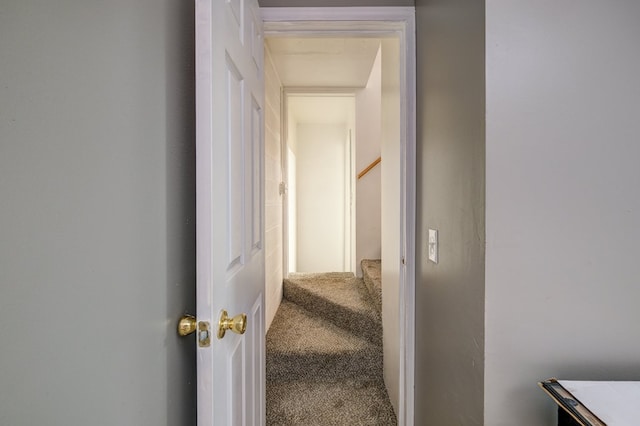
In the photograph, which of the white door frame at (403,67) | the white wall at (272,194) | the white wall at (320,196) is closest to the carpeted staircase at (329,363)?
the white wall at (272,194)

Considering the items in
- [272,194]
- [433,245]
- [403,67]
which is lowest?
[433,245]

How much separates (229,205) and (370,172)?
2497 mm

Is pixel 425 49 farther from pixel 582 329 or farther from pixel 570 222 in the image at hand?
pixel 582 329

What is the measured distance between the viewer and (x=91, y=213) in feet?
1.64

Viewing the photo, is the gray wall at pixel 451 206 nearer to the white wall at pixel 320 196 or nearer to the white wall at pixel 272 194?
the white wall at pixel 272 194

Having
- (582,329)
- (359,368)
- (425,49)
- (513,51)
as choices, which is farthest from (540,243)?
(359,368)

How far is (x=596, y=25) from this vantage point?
79cm

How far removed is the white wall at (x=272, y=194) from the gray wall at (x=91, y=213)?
1.52 m

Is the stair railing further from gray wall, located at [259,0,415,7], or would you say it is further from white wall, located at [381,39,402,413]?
gray wall, located at [259,0,415,7]

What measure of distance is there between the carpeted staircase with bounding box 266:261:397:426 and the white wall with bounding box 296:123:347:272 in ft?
7.41

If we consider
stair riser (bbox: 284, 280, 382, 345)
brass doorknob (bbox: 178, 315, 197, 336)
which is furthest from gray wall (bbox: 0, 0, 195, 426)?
stair riser (bbox: 284, 280, 382, 345)

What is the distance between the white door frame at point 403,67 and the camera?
1.40 m

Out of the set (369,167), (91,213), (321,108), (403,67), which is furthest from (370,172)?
(91,213)

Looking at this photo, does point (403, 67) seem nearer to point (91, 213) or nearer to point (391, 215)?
point (391, 215)
